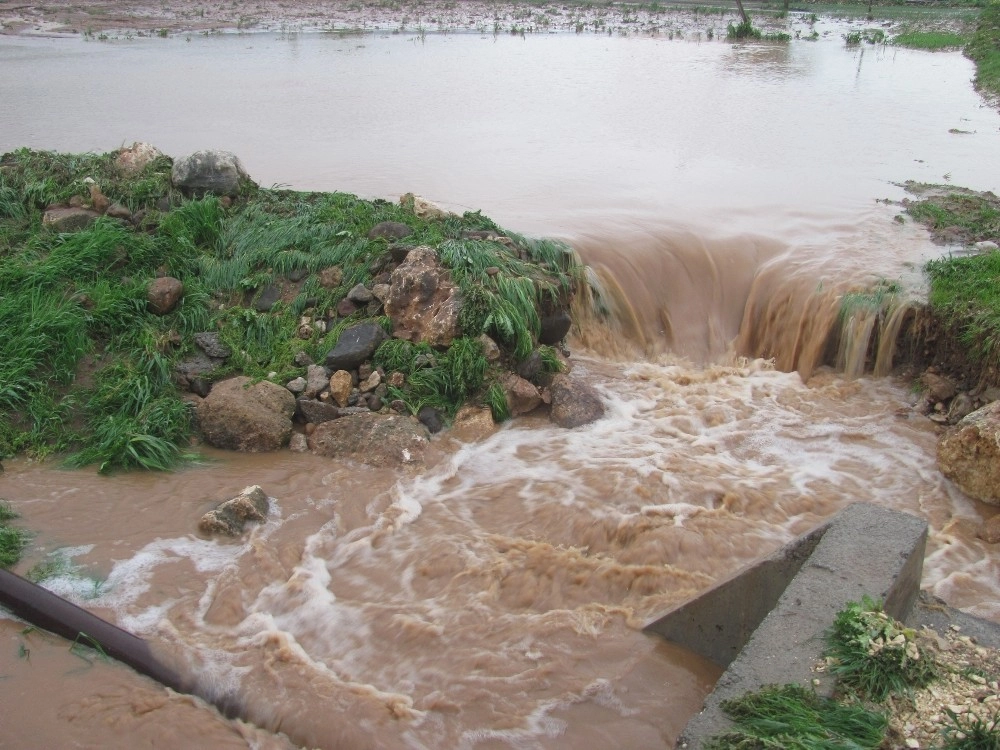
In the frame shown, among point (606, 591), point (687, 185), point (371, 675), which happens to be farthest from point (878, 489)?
point (687, 185)

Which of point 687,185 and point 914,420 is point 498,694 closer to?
point 914,420

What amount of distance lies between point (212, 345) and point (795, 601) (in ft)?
16.0

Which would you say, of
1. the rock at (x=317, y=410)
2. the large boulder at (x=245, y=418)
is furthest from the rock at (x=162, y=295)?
the rock at (x=317, y=410)

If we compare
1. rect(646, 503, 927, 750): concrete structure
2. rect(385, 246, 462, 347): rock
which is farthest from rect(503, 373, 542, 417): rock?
rect(646, 503, 927, 750): concrete structure

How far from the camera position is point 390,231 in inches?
301

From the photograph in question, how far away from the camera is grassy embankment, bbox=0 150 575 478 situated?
19.6 ft

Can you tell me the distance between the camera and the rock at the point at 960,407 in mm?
6535

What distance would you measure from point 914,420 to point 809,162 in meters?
6.28

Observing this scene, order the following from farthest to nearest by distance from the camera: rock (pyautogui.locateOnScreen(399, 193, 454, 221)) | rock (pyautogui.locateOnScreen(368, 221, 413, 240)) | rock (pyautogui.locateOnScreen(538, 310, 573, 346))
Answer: rock (pyautogui.locateOnScreen(399, 193, 454, 221)), rock (pyautogui.locateOnScreen(368, 221, 413, 240)), rock (pyautogui.locateOnScreen(538, 310, 573, 346))

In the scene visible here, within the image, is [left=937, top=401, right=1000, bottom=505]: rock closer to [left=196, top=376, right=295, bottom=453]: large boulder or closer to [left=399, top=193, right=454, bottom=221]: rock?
[left=196, top=376, right=295, bottom=453]: large boulder

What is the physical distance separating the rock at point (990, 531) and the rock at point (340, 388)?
14.5 ft

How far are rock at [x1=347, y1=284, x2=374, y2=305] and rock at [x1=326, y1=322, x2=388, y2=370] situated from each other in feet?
1.08

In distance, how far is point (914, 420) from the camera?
22.0ft

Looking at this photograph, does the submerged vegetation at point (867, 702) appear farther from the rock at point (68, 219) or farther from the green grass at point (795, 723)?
the rock at point (68, 219)
